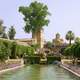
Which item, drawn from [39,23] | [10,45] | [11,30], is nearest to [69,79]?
[10,45]

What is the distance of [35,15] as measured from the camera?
72.2m

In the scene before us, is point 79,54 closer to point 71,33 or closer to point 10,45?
point 10,45

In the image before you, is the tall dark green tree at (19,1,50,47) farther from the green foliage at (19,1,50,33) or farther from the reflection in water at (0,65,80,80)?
the reflection in water at (0,65,80,80)

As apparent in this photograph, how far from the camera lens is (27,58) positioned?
2108 inches

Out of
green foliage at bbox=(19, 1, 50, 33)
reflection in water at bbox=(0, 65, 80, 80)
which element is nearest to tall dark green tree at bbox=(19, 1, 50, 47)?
green foliage at bbox=(19, 1, 50, 33)

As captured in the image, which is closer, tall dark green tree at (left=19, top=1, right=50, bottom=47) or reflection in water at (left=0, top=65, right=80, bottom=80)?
reflection in water at (left=0, top=65, right=80, bottom=80)

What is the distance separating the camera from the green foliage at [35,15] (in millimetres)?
71062

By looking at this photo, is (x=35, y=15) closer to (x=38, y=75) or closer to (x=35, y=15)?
(x=35, y=15)

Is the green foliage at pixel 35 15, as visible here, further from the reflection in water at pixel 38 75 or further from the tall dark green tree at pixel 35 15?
the reflection in water at pixel 38 75

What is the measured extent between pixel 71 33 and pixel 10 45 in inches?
2251

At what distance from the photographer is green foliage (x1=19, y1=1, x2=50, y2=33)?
2798 inches

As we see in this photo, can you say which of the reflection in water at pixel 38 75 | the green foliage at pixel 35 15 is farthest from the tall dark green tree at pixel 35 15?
the reflection in water at pixel 38 75

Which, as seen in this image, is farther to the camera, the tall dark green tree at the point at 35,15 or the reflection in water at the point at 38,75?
the tall dark green tree at the point at 35,15

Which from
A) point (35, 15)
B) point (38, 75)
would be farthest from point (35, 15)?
point (38, 75)
